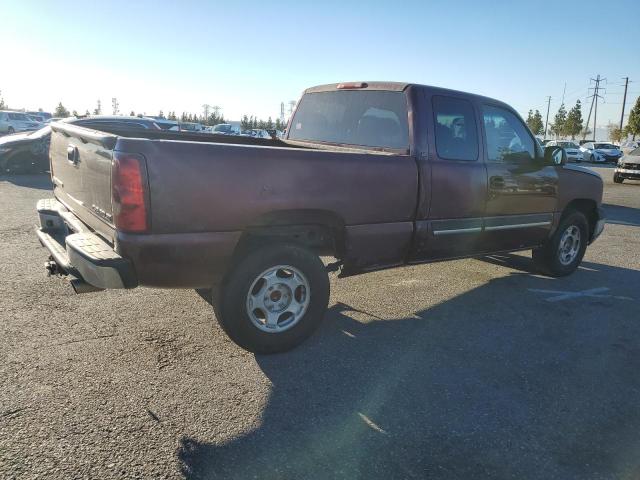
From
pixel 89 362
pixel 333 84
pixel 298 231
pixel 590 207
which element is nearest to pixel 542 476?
pixel 298 231

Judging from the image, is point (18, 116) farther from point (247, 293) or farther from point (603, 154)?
point (603, 154)

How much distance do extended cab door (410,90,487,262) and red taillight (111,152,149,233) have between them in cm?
227

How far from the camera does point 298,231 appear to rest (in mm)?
3600

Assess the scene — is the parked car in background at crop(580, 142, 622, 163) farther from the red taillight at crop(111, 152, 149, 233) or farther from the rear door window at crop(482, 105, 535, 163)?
the red taillight at crop(111, 152, 149, 233)

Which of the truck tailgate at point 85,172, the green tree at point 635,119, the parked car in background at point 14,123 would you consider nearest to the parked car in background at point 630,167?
the truck tailgate at point 85,172

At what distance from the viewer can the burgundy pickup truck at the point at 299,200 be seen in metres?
2.93

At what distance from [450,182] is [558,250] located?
2437mm

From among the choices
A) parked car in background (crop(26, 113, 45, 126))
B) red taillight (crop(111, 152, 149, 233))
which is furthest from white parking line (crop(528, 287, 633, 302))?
parked car in background (crop(26, 113, 45, 126))

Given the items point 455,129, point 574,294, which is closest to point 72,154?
point 455,129

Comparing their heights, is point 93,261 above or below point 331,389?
above

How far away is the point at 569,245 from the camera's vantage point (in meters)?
6.13

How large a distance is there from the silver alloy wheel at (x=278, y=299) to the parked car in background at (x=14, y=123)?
29.9 meters

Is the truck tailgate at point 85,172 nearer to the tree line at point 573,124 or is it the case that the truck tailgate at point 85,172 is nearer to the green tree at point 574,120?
the tree line at point 573,124

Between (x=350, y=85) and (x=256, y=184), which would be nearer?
(x=256, y=184)
